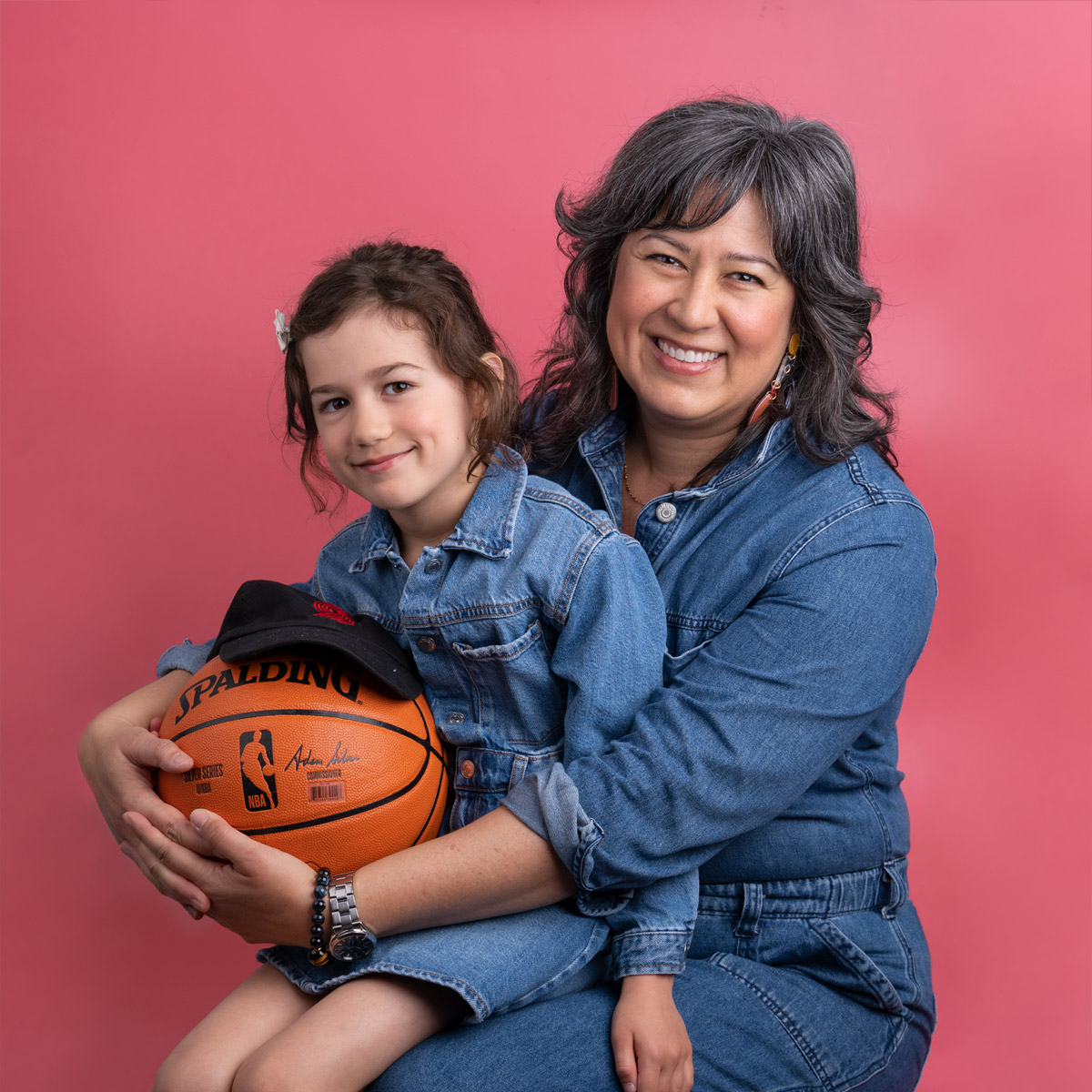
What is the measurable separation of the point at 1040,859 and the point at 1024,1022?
484 mm

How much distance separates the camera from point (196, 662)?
241cm

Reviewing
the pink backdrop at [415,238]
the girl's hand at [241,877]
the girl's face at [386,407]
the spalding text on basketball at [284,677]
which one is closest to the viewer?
the girl's hand at [241,877]

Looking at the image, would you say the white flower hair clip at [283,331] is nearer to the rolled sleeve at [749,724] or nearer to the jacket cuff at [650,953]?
the rolled sleeve at [749,724]

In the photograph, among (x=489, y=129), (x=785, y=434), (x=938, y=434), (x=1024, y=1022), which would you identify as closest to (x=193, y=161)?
(x=489, y=129)

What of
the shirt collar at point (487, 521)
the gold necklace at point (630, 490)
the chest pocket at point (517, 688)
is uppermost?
the gold necklace at point (630, 490)

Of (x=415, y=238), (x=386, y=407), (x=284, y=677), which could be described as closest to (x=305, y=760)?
(x=284, y=677)

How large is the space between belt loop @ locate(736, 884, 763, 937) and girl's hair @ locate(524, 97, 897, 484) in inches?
30.1

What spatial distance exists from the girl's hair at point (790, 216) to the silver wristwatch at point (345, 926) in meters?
1.01

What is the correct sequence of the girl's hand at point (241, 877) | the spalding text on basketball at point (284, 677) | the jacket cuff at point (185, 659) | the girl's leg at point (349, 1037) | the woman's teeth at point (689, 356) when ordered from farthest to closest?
the jacket cuff at point (185, 659) → the woman's teeth at point (689, 356) → the spalding text on basketball at point (284, 677) → the girl's hand at point (241, 877) → the girl's leg at point (349, 1037)

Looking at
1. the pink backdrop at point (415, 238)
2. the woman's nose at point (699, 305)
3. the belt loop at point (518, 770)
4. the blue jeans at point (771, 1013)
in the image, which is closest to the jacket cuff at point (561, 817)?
the belt loop at point (518, 770)

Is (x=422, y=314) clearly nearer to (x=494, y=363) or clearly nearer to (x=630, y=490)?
(x=494, y=363)

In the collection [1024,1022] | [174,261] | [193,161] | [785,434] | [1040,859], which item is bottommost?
[1024,1022]

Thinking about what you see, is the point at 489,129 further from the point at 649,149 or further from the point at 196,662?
the point at 196,662

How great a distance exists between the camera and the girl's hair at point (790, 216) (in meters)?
2.12
